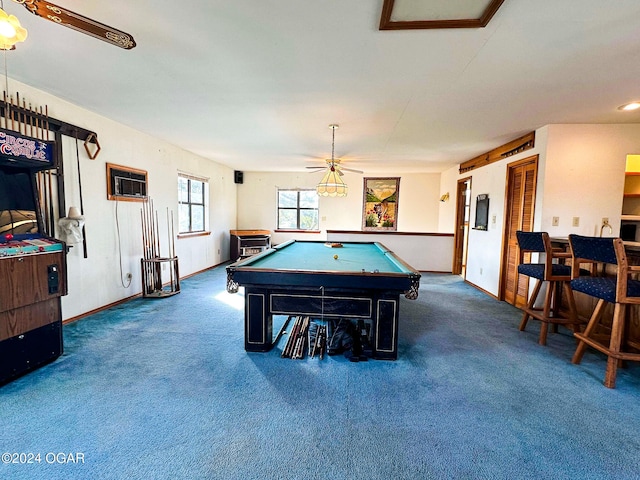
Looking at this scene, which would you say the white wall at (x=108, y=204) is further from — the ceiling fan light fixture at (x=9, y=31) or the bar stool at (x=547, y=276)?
the bar stool at (x=547, y=276)

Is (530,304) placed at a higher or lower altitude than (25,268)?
lower

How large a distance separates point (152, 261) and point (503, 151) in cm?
549

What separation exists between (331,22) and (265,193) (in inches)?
249

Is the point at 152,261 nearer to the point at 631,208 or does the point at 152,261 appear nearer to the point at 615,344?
the point at 615,344

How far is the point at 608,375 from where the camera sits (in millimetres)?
2154

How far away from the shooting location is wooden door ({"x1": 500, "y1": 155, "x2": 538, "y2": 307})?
3.84m

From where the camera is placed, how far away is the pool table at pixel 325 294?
2312 millimetres

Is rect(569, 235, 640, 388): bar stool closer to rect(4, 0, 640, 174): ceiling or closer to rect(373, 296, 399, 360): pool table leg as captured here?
rect(4, 0, 640, 174): ceiling

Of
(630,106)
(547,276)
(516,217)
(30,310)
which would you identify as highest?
(630,106)

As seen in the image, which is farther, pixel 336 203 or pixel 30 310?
pixel 336 203

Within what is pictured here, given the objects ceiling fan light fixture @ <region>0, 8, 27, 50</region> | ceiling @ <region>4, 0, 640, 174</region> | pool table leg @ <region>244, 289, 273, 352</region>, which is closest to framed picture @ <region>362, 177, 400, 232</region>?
ceiling @ <region>4, 0, 640, 174</region>

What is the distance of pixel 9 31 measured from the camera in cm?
129

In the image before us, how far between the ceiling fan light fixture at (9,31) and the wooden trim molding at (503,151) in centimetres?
477

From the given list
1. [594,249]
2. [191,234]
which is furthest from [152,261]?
[594,249]
